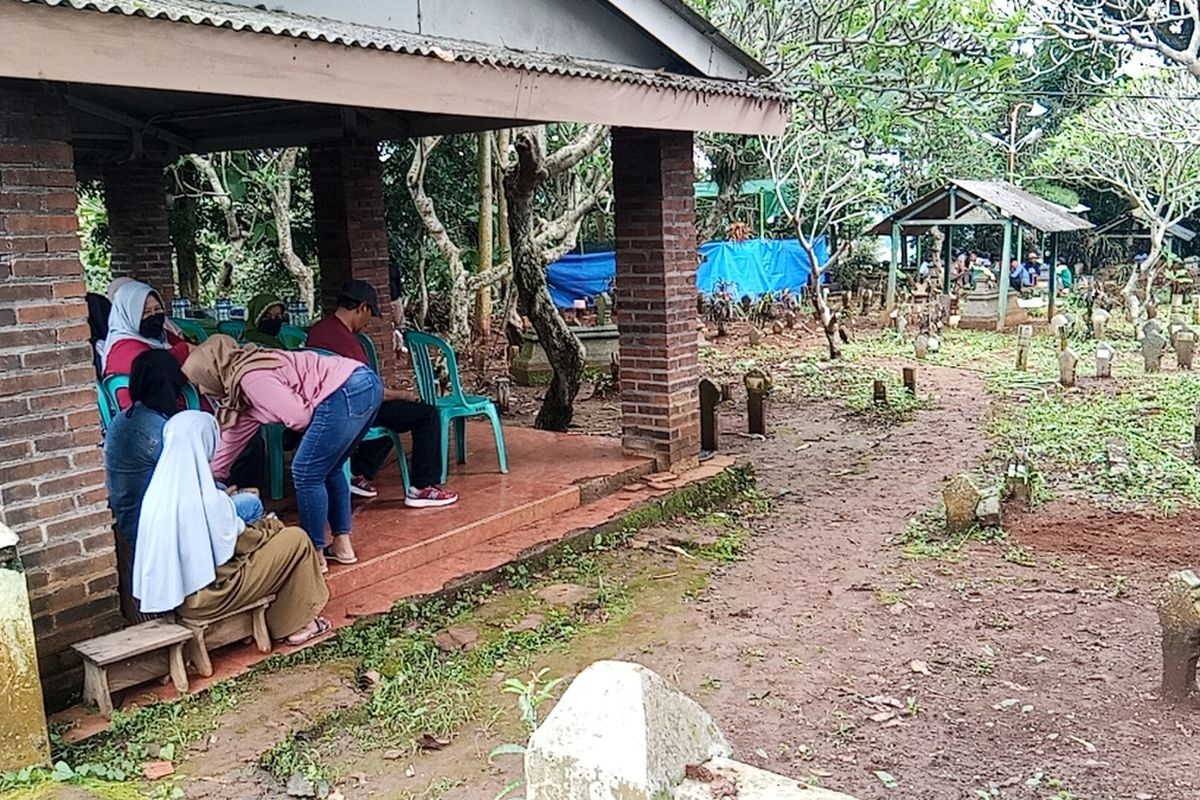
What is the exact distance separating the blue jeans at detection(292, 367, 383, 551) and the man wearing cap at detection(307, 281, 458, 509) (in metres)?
0.88

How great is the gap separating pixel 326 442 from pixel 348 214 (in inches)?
157

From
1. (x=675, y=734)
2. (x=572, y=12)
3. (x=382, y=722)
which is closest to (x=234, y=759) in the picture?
(x=382, y=722)

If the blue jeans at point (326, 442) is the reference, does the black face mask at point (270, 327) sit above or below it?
above

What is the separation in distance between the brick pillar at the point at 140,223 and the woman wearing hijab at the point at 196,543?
5996mm

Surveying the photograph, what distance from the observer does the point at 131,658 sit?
13.1 ft

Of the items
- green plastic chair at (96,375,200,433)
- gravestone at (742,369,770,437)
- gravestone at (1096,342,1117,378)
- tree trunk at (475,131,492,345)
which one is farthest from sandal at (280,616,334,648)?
gravestone at (1096,342,1117,378)

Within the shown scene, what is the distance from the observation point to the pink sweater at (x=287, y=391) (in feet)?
16.0

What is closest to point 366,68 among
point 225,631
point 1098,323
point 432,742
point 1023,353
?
point 225,631

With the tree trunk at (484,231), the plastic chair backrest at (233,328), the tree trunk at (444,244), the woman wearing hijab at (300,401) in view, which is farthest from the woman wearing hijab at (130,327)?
the tree trunk at (484,231)

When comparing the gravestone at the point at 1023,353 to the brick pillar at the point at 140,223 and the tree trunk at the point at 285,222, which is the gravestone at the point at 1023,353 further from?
the brick pillar at the point at 140,223

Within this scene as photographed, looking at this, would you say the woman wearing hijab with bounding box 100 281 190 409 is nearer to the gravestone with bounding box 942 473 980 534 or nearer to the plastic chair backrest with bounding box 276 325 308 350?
the plastic chair backrest with bounding box 276 325 308 350

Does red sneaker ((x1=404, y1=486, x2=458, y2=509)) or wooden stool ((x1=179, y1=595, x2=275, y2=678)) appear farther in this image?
red sneaker ((x1=404, y1=486, x2=458, y2=509))

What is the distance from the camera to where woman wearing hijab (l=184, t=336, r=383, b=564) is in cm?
489

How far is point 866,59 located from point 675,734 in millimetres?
9261
